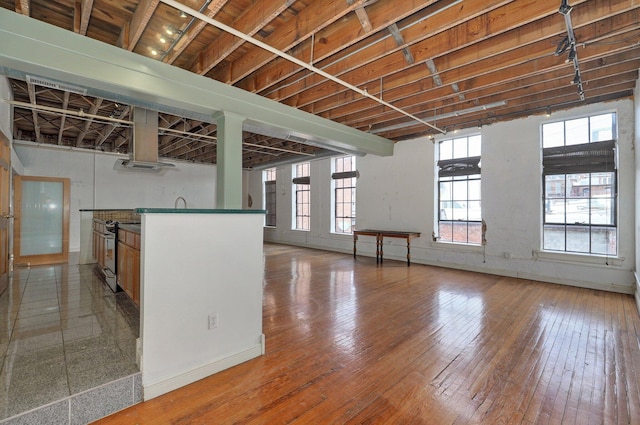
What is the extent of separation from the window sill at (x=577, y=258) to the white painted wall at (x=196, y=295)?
5237 millimetres

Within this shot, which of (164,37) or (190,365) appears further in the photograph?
(164,37)

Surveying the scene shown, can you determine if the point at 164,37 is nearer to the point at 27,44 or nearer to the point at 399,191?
the point at 27,44

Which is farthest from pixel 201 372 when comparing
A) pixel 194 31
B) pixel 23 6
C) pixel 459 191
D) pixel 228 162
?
pixel 459 191

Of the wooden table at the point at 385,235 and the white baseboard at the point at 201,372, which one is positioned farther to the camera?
the wooden table at the point at 385,235

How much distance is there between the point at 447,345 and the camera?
2748mm

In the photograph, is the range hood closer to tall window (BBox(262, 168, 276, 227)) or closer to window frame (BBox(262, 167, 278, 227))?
window frame (BBox(262, 167, 278, 227))

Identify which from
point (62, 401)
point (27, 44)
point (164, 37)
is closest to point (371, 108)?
point (164, 37)

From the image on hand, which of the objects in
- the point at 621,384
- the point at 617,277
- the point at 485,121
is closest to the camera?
the point at 621,384

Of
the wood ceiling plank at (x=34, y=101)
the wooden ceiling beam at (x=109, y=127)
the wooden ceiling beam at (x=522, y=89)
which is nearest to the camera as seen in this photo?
the wooden ceiling beam at (x=522, y=89)

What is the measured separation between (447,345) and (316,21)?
130 inches

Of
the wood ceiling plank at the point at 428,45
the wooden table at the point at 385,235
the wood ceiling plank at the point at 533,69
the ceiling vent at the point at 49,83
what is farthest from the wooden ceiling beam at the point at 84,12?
the wooden table at the point at 385,235

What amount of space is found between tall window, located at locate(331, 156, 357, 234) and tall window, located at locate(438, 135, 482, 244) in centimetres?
253

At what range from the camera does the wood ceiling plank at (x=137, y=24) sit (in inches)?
98.9

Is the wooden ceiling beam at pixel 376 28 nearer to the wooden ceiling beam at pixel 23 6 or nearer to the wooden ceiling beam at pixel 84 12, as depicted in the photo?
the wooden ceiling beam at pixel 84 12
